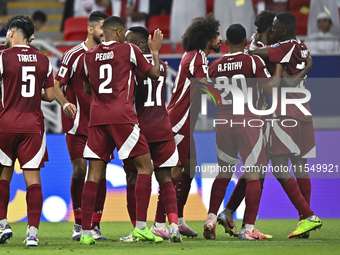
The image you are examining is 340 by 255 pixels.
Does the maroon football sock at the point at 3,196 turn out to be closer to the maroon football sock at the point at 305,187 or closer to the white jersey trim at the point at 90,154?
the white jersey trim at the point at 90,154

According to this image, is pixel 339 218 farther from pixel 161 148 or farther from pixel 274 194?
pixel 161 148

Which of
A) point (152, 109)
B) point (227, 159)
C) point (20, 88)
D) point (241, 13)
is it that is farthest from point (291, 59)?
point (241, 13)

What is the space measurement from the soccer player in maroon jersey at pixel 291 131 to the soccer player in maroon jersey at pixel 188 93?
1.62ft

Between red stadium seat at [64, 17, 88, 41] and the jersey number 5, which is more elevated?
red stadium seat at [64, 17, 88, 41]

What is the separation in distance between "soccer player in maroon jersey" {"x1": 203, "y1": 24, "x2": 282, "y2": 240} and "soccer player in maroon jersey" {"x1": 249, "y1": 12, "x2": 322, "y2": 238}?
0.29 meters

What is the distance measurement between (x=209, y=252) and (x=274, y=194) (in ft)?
12.4

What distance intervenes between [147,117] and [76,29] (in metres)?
6.44

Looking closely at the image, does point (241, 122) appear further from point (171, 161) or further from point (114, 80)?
point (114, 80)

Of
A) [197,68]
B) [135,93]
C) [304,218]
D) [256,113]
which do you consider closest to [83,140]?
[135,93]

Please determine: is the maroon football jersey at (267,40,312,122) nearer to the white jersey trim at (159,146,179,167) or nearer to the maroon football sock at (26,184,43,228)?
the white jersey trim at (159,146,179,167)

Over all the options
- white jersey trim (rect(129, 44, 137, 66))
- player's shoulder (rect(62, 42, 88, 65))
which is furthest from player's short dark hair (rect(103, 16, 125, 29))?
player's shoulder (rect(62, 42, 88, 65))

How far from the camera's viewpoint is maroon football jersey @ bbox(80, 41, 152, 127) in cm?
506

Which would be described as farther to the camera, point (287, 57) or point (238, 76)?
point (287, 57)

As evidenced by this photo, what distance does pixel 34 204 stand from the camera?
508cm
